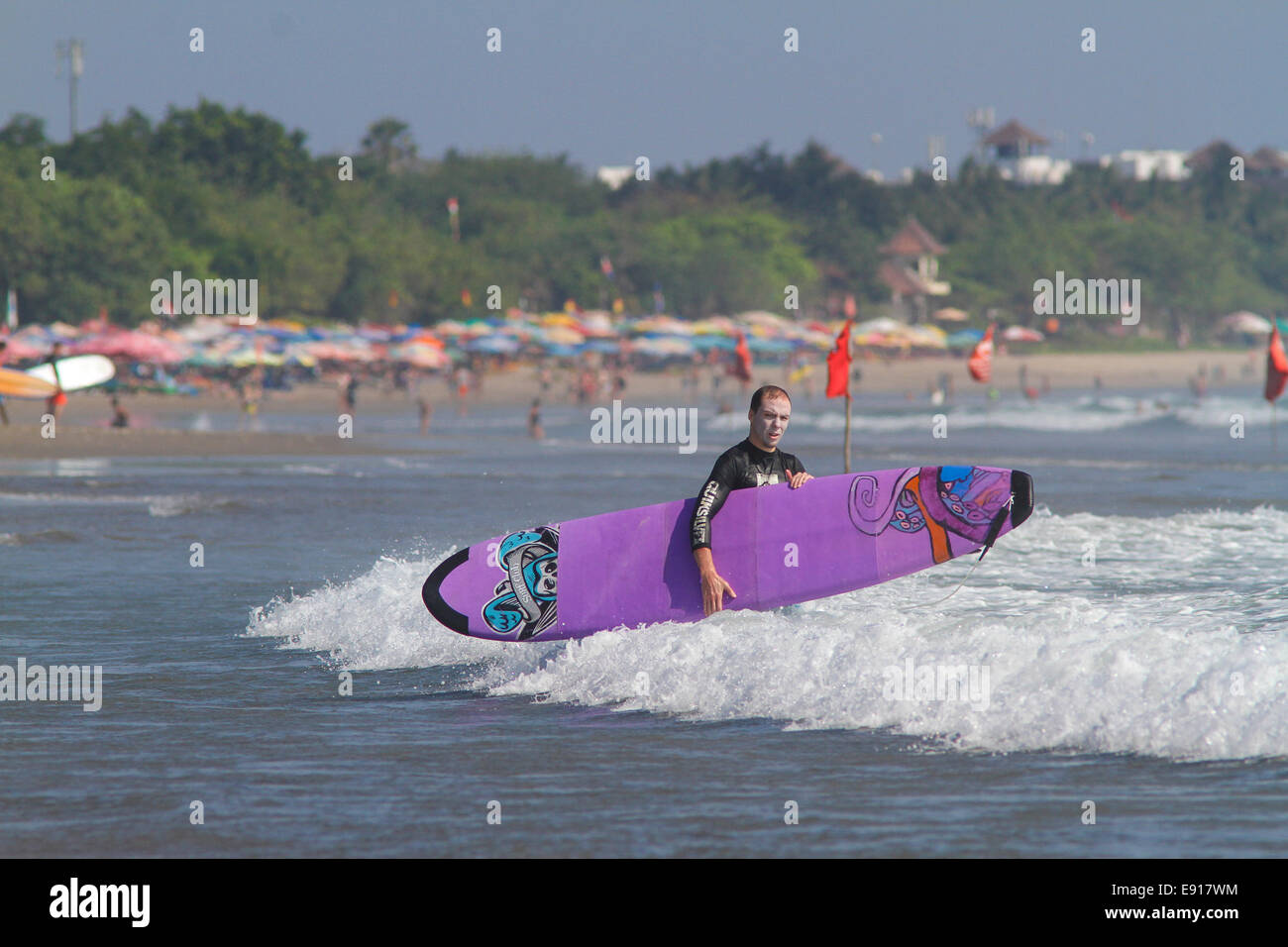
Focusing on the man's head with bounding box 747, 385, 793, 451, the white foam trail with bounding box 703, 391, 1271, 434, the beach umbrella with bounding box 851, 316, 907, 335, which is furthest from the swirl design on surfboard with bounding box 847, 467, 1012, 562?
the beach umbrella with bounding box 851, 316, 907, 335

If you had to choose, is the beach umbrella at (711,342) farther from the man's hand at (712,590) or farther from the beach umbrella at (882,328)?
the man's hand at (712,590)

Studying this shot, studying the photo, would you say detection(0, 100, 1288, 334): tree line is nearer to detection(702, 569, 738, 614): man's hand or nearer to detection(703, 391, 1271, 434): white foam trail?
detection(703, 391, 1271, 434): white foam trail

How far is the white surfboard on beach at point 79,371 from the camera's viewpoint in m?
34.3

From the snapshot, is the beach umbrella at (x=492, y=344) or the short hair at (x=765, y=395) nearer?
the short hair at (x=765, y=395)

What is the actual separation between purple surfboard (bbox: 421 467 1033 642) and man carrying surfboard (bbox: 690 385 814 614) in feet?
0.78

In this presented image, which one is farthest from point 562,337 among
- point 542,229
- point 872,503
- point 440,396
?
point 872,503

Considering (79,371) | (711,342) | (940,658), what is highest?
(711,342)

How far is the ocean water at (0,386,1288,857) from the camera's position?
6.05 metres

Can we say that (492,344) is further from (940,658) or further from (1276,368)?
(940,658)

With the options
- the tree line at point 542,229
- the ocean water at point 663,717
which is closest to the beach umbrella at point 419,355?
the tree line at point 542,229

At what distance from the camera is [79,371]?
3544 centimetres

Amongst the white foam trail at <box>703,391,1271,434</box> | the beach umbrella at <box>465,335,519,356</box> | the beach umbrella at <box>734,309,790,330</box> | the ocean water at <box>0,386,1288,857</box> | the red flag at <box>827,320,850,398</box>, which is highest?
the beach umbrella at <box>734,309,790,330</box>

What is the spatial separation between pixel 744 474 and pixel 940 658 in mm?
1481

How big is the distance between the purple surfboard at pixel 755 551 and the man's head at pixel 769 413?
2.29 feet
